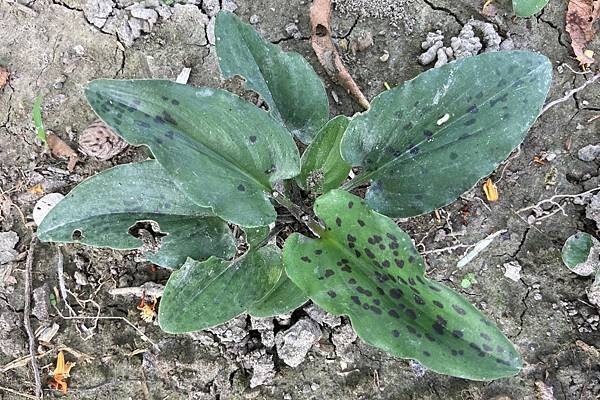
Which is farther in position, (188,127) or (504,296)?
(504,296)

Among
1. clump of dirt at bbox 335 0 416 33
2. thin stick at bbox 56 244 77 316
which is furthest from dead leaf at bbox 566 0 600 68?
thin stick at bbox 56 244 77 316

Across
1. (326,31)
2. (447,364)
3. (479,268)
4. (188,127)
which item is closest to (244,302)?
(188,127)

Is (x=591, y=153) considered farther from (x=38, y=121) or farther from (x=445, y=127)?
(x=38, y=121)

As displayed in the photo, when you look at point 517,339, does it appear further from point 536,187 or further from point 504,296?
point 536,187

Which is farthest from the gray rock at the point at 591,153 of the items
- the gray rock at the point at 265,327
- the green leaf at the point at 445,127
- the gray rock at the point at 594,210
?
the gray rock at the point at 265,327

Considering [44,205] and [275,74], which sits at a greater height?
[275,74]

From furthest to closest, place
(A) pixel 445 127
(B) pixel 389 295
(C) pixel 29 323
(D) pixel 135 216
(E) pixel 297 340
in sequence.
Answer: (C) pixel 29 323, (E) pixel 297 340, (D) pixel 135 216, (A) pixel 445 127, (B) pixel 389 295

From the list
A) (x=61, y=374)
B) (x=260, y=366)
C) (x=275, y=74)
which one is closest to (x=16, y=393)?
(x=61, y=374)
